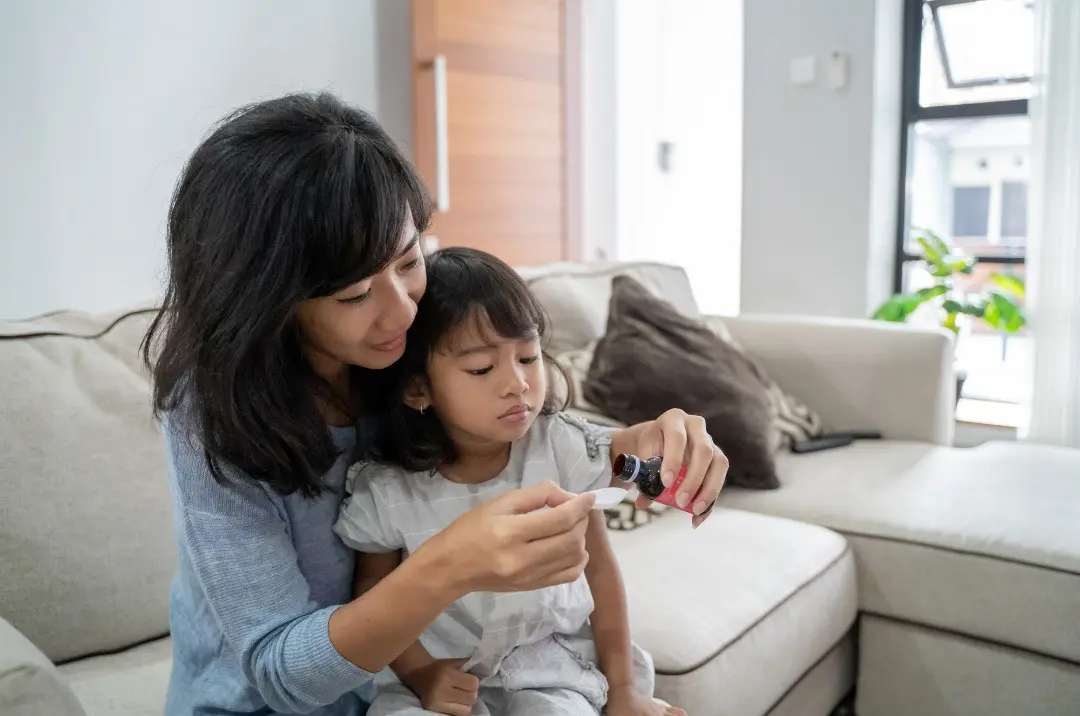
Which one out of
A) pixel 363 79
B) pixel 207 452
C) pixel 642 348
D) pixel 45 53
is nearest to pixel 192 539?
pixel 207 452

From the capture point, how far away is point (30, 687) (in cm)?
68

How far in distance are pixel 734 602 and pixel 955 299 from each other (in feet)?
8.03

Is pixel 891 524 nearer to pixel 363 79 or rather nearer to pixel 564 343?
pixel 564 343

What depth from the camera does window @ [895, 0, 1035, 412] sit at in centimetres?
344

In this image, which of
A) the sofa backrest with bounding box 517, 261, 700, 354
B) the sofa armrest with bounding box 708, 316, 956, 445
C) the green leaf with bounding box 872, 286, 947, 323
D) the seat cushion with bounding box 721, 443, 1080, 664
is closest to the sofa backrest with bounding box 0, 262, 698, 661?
the sofa backrest with bounding box 517, 261, 700, 354

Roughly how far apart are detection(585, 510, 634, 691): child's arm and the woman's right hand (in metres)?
0.32

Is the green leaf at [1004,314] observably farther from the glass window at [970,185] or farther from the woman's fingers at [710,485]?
the woman's fingers at [710,485]

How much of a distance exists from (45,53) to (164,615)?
2035mm

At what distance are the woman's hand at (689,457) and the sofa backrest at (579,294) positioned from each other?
95 centimetres

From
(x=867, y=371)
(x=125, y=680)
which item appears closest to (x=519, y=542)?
(x=125, y=680)

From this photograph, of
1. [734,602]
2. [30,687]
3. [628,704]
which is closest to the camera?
[30,687]

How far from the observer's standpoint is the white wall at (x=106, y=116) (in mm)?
2637

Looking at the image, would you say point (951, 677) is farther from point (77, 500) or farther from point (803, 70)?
point (803, 70)

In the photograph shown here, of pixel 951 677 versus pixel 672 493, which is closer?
pixel 672 493
